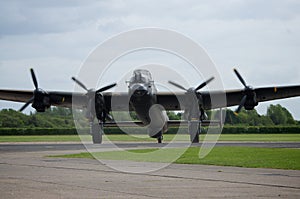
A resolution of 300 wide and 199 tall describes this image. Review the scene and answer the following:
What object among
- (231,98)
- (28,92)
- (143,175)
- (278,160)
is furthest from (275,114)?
(143,175)

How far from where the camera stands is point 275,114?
9762 cm

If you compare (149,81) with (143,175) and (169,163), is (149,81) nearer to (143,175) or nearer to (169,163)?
(169,163)

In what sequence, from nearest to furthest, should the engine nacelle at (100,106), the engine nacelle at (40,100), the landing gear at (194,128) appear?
the engine nacelle at (40,100)
the landing gear at (194,128)
the engine nacelle at (100,106)

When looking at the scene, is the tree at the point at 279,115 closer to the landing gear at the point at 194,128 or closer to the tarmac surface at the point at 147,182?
the landing gear at the point at 194,128

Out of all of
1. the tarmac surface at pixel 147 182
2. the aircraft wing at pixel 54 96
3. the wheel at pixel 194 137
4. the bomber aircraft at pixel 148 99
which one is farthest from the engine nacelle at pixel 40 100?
the tarmac surface at pixel 147 182

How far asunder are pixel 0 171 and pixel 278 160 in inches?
397

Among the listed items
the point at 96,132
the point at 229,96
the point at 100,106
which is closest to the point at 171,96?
the point at 229,96

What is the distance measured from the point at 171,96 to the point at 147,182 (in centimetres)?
2770

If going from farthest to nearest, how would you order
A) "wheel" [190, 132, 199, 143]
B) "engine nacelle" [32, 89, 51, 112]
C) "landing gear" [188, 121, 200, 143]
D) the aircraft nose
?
"wheel" [190, 132, 199, 143], "landing gear" [188, 121, 200, 143], "engine nacelle" [32, 89, 51, 112], the aircraft nose

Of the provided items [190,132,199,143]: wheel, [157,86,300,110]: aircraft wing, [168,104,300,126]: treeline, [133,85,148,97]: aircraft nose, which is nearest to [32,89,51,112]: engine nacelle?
[133,85,148,97]: aircraft nose

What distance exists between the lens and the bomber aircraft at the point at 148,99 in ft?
119

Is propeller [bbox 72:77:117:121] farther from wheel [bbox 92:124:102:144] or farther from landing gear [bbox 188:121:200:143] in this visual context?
landing gear [bbox 188:121:200:143]

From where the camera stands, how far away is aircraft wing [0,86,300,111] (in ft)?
131

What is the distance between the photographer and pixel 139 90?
3466 centimetres
